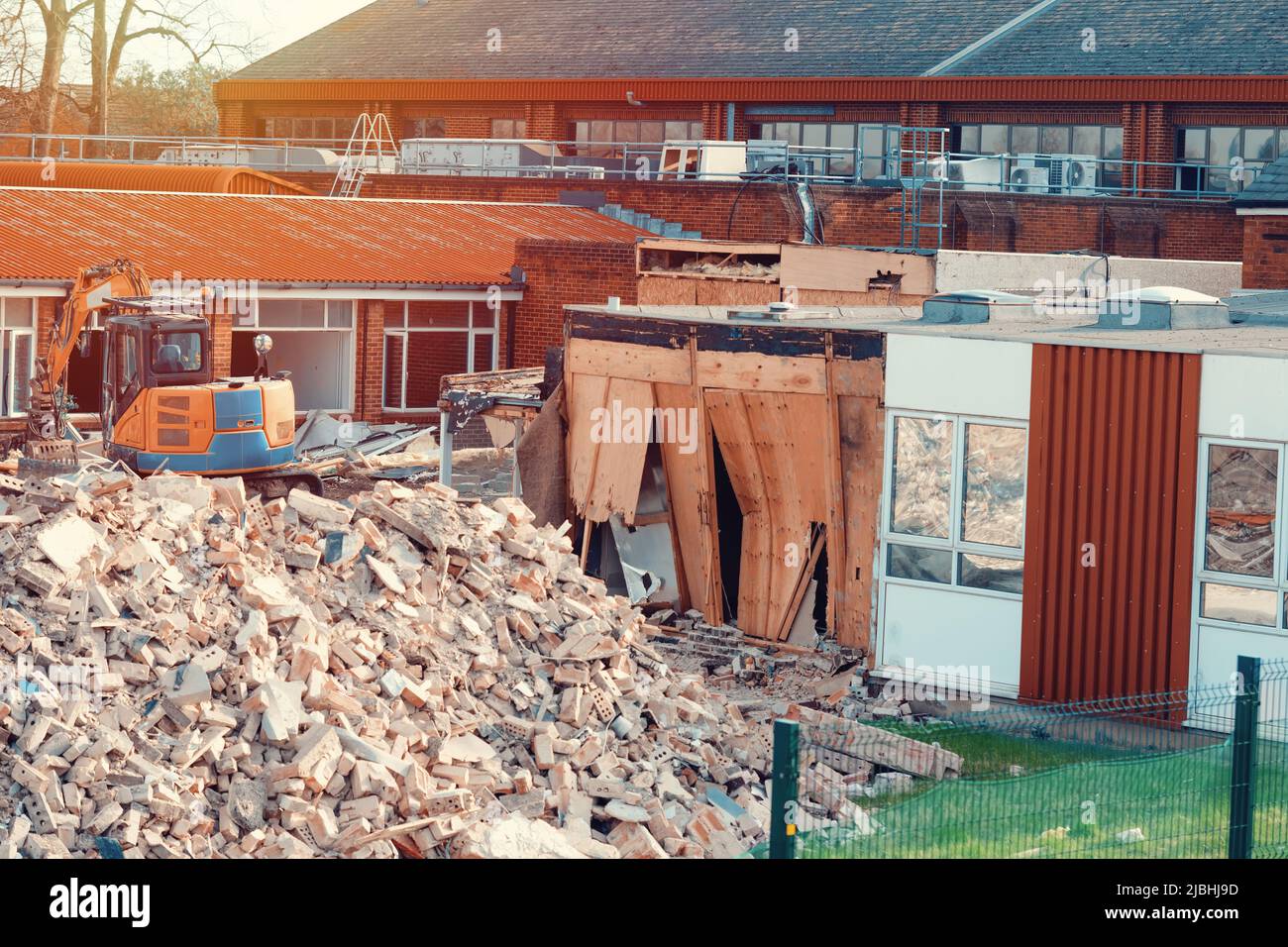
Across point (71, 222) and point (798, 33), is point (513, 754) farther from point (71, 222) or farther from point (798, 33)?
point (798, 33)

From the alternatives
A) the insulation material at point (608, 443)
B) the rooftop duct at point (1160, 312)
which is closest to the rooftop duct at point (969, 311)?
the rooftop duct at point (1160, 312)

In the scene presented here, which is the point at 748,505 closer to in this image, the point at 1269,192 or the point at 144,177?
the point at 1269,192

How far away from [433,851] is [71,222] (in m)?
21.7

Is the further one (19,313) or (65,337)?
(19,313)

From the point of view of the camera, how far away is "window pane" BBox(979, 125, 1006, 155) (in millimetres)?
42531

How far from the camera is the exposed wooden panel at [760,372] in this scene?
16.9m

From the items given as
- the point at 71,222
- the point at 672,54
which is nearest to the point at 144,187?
the point at 71,222

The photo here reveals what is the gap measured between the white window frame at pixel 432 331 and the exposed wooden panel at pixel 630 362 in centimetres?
1390

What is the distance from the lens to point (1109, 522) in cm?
1450

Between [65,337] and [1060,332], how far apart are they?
12.7 m

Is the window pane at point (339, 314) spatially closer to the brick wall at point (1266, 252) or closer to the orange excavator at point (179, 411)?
the orange excavator at point (179, 411)

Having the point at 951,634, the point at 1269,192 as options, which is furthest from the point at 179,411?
the point at 1269,192
